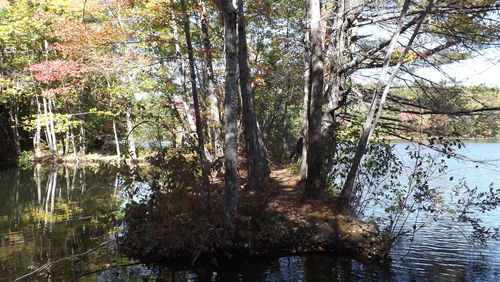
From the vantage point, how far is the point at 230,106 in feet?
21.7

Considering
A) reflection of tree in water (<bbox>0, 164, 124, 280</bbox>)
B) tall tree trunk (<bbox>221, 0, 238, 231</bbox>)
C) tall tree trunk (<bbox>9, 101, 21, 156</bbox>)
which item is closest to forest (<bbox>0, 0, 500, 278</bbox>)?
tall tree trunk (<bbox>221, 0, 238, 231</bbox>)

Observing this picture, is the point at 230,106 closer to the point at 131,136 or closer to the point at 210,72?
the point at 210,72

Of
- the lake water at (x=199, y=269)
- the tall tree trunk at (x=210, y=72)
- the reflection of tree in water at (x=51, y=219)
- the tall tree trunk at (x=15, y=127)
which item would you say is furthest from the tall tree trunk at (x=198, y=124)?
the tall tree trunk at (x=15, y=127)

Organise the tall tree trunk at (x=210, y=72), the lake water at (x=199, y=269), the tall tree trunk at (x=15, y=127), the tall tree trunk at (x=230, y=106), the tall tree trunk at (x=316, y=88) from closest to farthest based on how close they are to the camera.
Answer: the lake water at (x=199, y=269), the tall tree trunk at (x=230, y=106), the tall tree trunk at (x=316, y=88), the tall tree trunk at (x=210, y=72), the tall tree trunk at (x=15, y=127)

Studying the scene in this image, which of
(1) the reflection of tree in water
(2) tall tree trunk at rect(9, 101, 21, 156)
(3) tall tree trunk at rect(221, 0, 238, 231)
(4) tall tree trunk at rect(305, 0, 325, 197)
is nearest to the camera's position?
(3) tall tree trunk at rect(221, 0, 238, 231)

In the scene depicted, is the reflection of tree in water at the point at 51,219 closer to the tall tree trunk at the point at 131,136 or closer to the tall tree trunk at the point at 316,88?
the tall tree trunk at the point at 131,136

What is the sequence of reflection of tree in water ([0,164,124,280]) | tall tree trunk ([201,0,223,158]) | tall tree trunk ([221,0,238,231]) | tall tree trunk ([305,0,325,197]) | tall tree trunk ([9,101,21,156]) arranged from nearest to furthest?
tall tree trunk ([221,0,238,231])
reflection of tree in water ([0,164,124,280])
tall tree trunk ([305,0,325,197])
tall tree trunk ([201,0,223,158])
tall tree trunk ([9,101,21,156])

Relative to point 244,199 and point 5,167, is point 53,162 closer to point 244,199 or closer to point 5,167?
point 5,167

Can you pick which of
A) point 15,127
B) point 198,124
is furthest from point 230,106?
point 15,127

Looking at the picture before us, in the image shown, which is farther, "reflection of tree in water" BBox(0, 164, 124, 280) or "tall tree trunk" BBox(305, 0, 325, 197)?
"tall tree trunk" BBox(305, 0, 325, 197)

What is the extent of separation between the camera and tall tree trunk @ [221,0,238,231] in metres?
6.42

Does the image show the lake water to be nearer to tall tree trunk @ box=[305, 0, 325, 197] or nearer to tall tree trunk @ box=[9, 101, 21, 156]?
tall tree trunk @ box=[305, 0, 325, 197]

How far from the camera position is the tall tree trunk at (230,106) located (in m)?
6.42

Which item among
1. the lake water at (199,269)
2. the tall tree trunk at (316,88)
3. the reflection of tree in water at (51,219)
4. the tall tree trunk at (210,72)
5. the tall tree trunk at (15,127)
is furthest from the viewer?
the tall tree trunk at (15,127)
